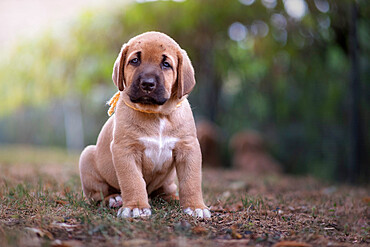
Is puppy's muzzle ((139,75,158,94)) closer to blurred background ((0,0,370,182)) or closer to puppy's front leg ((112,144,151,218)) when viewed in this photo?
puppy's front leg ((112,144,151,218))

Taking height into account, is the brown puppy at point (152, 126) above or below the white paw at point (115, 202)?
above

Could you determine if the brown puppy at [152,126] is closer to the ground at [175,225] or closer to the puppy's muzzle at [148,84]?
the puppy's muzzle at [148,84]

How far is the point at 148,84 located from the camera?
141 inches

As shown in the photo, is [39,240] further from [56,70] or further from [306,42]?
[56,70]

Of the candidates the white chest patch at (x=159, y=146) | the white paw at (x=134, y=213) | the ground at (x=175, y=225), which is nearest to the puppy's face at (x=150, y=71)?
the white chest patch at (x=159, y=146)

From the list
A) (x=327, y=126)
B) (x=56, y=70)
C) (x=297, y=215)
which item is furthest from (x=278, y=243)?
(x=56, y=70)

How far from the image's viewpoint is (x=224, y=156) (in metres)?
14.3

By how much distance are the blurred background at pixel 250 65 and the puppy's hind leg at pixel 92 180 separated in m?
6.57

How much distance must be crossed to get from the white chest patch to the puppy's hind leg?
0.82 m

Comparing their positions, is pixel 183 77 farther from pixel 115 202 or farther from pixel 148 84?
pixel 115 202

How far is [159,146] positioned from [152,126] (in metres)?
0.20

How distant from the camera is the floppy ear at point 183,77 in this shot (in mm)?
3887

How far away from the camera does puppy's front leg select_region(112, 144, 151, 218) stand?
12.1 ft

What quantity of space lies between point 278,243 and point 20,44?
15.5 m
